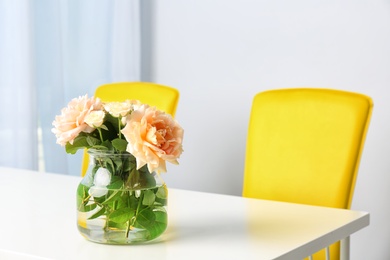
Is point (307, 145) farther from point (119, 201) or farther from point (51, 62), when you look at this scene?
point (51, 62)

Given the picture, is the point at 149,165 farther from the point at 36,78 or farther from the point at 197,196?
the point at 36,78

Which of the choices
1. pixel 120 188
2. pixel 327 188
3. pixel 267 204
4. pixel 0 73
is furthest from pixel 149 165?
pixel 0 73

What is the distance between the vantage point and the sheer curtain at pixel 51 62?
3150mm

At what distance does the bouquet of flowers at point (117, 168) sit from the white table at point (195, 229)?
40mm

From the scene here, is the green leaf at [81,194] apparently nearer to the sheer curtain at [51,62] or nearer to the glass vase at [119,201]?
the glass vase at [119,201]

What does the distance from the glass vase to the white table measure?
26 millimetres

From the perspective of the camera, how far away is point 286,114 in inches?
90.7

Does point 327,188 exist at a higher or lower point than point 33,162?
higher

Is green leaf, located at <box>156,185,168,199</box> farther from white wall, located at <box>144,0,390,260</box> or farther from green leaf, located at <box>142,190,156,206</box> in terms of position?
white wall, located at <box>144,0,390,260</box>

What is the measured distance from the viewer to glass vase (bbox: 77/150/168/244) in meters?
1.48

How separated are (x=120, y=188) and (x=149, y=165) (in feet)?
0.29

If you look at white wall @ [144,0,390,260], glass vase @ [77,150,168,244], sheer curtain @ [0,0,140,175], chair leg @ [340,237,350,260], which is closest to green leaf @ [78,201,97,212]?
glass vase @ [77,150,168,244]

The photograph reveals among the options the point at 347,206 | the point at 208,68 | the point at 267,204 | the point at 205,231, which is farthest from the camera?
the point at 208,68

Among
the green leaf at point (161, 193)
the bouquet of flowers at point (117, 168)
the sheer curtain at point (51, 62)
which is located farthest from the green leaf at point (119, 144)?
the sheer curtain at point (51, 62)
